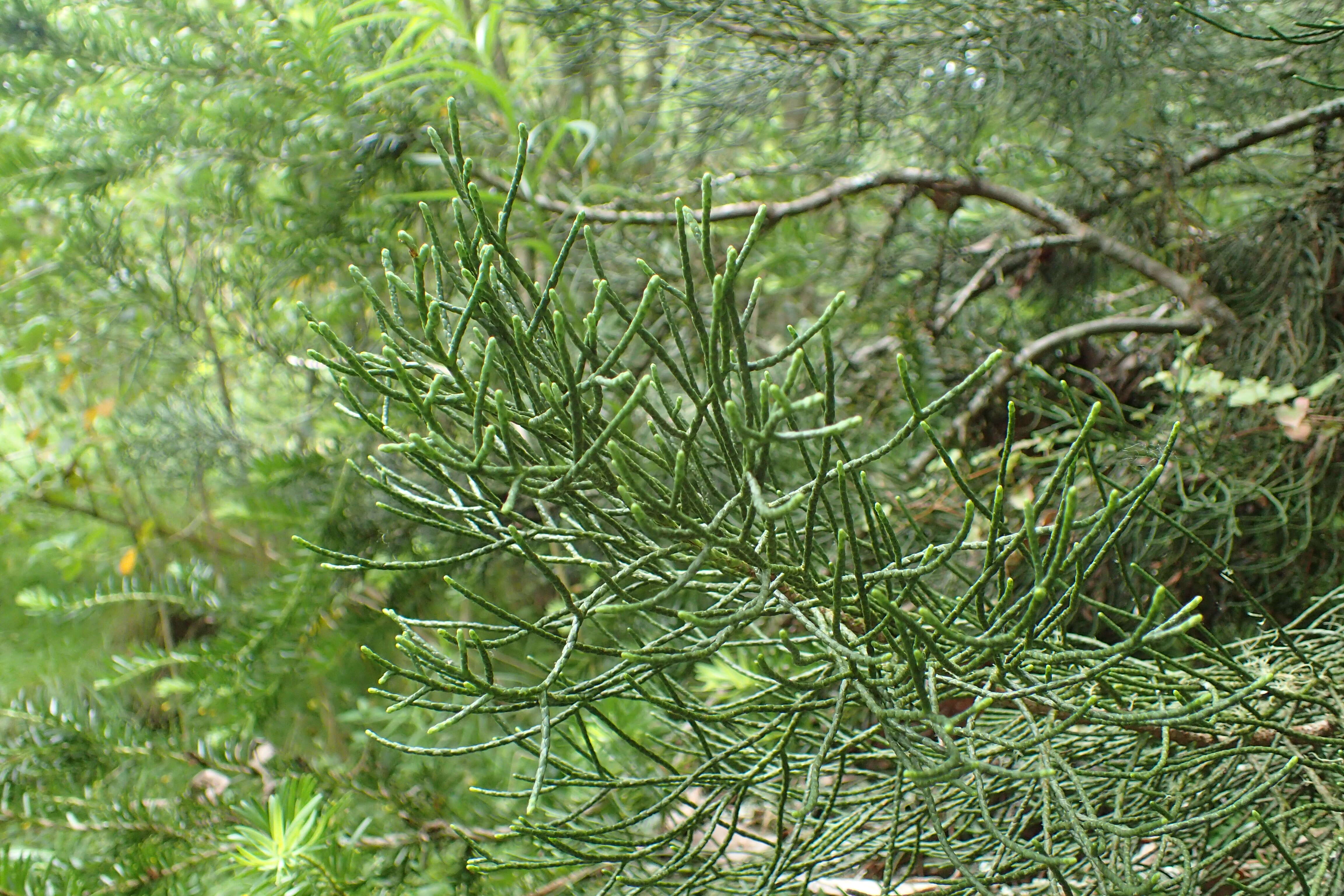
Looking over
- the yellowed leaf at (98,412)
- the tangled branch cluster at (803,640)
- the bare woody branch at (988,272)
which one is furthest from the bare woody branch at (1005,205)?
the yellowed leaf at (98,412)

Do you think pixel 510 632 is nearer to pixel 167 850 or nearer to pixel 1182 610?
pixel 1182 610

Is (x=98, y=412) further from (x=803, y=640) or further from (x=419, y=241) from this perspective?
(x=803, y=640)

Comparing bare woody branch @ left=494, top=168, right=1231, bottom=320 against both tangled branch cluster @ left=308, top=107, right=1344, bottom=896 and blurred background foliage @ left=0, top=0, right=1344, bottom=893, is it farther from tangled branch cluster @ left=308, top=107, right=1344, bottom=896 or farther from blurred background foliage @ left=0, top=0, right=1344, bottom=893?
tangled branch cluster @ left=308, top=107, right=1344, bottom=896

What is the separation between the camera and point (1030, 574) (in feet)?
2.23

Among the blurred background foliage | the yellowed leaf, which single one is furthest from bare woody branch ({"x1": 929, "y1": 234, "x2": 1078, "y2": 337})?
the yellowed leaf

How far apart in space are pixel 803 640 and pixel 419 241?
97 centimetres

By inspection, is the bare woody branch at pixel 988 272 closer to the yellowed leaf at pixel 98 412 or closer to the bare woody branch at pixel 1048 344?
the bare woody branch at pixel 1048 344

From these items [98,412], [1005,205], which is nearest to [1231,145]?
[1005,205]

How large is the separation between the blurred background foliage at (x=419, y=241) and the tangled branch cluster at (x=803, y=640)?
0.25 meters

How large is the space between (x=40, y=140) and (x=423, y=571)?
3.49 feet

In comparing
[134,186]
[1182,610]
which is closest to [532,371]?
[1182,610]

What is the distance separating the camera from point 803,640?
310 mm

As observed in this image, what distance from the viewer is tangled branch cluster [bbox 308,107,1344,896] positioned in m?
0.28

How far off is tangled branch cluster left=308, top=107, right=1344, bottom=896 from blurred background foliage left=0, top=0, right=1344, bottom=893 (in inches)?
9.9
